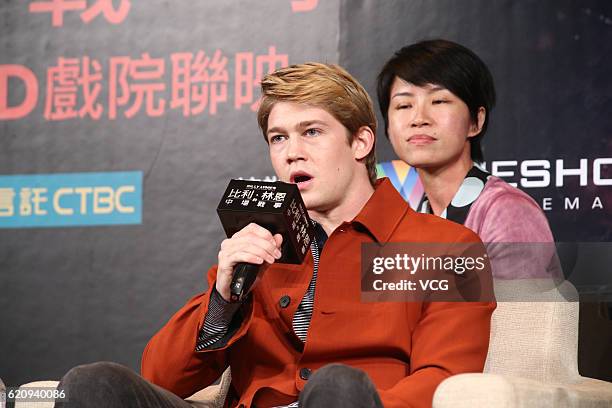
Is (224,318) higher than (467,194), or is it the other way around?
(467,194)

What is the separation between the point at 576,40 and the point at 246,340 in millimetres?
1655

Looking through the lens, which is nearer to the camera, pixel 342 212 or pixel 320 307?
pixel 320 307

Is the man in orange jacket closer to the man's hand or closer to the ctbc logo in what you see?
the man's hand

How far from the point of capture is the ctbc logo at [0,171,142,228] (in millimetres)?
3611

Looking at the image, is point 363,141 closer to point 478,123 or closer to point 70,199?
point 478,123

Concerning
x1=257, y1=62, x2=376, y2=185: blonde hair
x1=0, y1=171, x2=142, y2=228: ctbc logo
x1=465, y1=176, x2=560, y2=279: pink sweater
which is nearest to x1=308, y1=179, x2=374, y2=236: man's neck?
x1=257, y1=62, x2=376, y2=185: blonde hair

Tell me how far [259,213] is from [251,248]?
0.27 ft

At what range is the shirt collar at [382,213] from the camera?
233cm

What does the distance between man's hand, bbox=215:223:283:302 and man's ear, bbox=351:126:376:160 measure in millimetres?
527

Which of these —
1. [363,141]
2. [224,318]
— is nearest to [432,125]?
[363,141]

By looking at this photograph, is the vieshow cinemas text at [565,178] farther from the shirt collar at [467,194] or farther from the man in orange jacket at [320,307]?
the man in orange jacket at [320,307]

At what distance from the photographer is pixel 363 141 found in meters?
2.47

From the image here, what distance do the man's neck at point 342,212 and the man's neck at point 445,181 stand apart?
0.81 m

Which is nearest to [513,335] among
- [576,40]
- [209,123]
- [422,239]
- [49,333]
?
[422,239]
